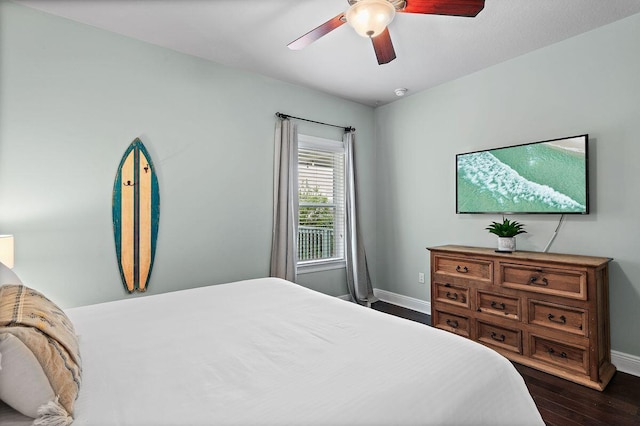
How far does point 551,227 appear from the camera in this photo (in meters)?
2.79

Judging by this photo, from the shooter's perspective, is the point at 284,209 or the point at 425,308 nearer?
the point at 284,209

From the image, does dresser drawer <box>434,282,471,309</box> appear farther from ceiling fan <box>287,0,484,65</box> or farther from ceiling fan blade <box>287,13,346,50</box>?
ceiling fan blade <box>287,13,346,50</box>

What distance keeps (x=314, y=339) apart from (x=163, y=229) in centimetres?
202

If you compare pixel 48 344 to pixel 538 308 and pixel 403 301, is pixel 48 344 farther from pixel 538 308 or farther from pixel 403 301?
pixel 403 301

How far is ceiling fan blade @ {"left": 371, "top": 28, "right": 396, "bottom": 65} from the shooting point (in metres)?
1.99

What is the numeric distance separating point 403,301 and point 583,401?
6.91 feet

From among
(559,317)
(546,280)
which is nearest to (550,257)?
(546,280)

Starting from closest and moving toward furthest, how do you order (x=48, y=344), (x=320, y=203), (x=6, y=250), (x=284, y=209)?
(x=48, y=344), (x=6, y=250), (x=284, y=209), (x=320, y=203)

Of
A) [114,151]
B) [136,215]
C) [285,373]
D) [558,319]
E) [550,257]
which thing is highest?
[114,151]

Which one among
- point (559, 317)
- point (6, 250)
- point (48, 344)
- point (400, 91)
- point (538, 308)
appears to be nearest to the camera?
point (48, 344)

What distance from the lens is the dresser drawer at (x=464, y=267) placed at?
9.03 ft

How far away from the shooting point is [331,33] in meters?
2.58

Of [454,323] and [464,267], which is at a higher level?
[464,267]

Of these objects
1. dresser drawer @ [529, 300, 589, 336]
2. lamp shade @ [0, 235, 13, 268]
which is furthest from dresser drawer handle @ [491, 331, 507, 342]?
lamp shade @ [0, 235, 13, 268]
